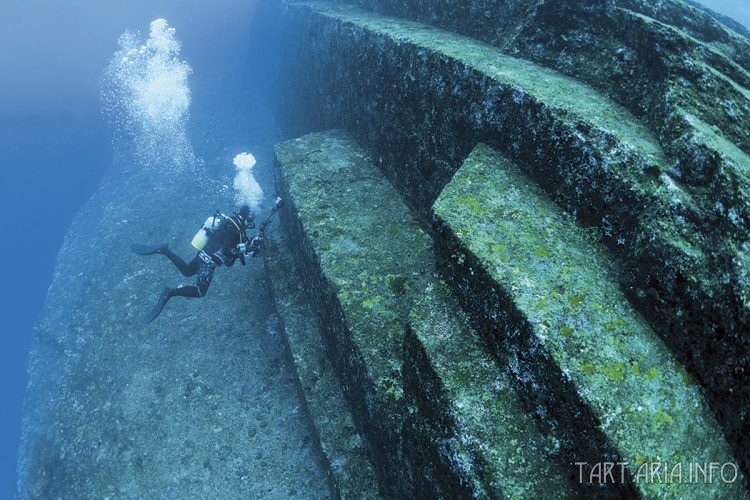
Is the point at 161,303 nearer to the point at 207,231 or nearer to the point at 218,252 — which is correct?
the point at 218,252

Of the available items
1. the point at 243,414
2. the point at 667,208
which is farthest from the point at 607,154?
the point at 243,414

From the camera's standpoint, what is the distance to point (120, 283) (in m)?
11.9

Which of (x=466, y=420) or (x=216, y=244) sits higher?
(x=466, y=420)

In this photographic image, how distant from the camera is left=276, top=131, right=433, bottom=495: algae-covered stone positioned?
4.16 metres

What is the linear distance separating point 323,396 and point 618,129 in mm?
4780

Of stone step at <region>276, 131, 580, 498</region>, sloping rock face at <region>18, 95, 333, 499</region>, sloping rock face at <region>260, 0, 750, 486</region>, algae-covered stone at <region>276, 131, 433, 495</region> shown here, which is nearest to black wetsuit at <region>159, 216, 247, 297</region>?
sloping rock face at <region>18, 95, 333, 499</region>

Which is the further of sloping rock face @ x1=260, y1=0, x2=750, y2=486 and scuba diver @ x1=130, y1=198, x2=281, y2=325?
scuba diver @ x1=130, y1=198, x2=281, y2=325

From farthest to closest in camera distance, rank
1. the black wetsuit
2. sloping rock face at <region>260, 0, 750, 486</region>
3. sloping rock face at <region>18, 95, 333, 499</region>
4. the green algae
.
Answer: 1. the black wetsuit
2. sloping rock face at <region>18, 95, 333, 499</region>
3. the green algae
4. sloping rock face at <region>260, 0, 750, 486</region>

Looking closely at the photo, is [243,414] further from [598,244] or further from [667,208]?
[667,208]

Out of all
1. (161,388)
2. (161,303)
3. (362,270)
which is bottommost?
(161,388)

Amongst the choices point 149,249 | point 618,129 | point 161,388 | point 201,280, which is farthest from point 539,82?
point 149,249

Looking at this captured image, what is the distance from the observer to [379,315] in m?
4.73

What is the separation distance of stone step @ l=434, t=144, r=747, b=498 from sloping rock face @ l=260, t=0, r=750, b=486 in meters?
0.17

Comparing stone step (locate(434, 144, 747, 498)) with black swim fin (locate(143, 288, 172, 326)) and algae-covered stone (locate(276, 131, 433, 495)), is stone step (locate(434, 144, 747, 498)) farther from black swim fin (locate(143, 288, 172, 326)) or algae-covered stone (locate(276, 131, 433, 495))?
black swim fin (locate(143, 288, 172, 326))
